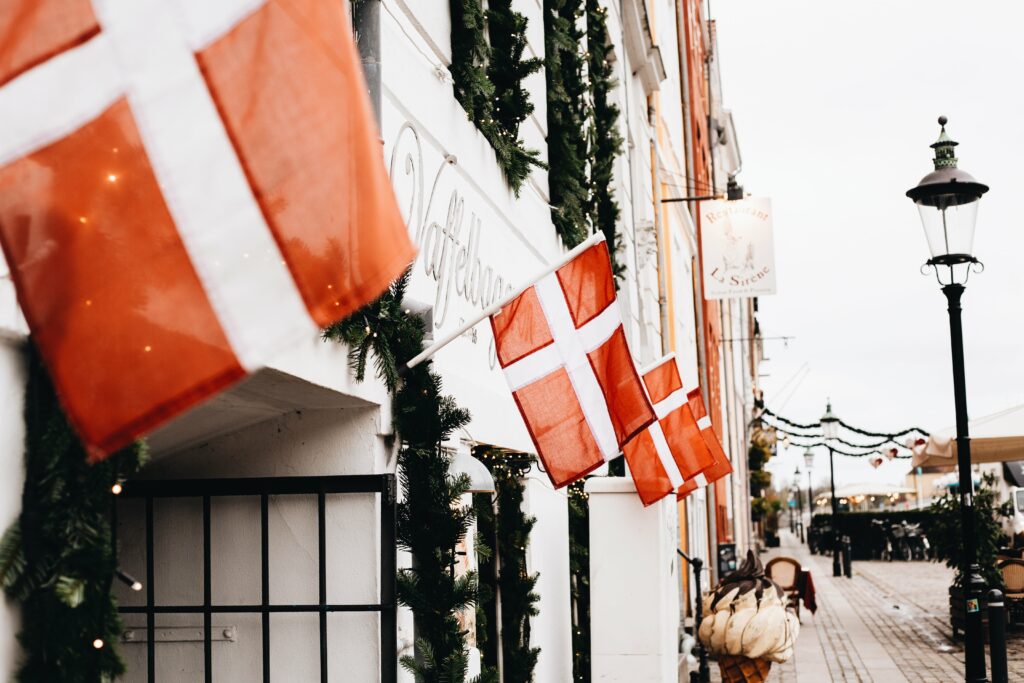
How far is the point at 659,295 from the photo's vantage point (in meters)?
18.8

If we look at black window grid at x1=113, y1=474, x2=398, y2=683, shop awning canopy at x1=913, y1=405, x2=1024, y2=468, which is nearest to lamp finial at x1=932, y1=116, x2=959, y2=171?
black window grid at x1=113, y1=474, x2=398, y2=683

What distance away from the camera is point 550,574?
9.41 m

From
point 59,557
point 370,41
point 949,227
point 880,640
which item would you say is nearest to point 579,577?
point 949,227

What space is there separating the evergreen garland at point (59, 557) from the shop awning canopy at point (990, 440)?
1550 centimetres

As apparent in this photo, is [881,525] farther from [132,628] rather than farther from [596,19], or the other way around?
[132,628]

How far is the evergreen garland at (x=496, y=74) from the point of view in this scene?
23.3 ft

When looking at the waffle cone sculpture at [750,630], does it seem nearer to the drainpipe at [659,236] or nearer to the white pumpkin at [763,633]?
the white pumpkin at [763,633]

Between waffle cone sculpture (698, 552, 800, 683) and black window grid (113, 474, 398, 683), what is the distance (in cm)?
763

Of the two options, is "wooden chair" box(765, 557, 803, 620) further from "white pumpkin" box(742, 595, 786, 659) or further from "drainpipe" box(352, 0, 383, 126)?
"drainpipe" box(352, 0, 383, 126)

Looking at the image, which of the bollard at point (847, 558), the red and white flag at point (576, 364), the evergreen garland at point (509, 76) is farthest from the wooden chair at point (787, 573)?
the red and white flag at point (576, 364)

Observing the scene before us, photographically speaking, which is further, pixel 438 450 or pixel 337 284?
pixel 438 450

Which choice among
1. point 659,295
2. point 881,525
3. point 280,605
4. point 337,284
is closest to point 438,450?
point 280,605

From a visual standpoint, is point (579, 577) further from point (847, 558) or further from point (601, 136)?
point (847, 558)

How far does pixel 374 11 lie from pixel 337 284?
314 cm
